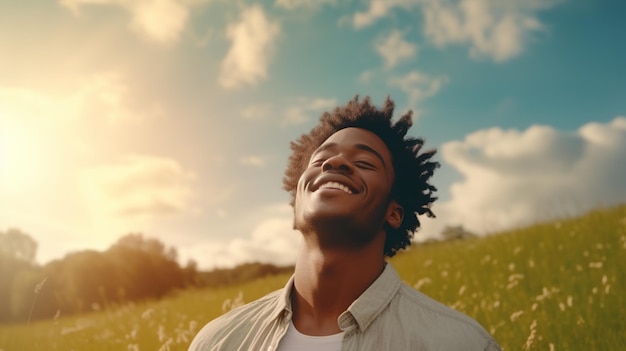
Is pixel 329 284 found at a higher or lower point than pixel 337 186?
lower

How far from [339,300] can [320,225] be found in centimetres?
49

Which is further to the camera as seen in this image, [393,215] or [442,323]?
[393,215]

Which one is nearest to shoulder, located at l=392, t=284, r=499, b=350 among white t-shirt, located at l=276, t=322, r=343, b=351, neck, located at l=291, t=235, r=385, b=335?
neck, located at l=291, t=235, r=385, b=335

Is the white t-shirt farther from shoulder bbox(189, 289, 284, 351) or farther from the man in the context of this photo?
shoulder bbox(189, 289, 284, 351)

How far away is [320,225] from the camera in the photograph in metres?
3.70

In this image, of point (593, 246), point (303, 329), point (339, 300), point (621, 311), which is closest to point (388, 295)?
point (339, 300)

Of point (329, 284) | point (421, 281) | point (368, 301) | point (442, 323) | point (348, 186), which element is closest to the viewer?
point (442, 323)

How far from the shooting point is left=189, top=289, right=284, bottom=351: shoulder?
389 centimetres

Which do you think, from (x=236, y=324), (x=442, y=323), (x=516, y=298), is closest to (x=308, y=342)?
(x=236, y=324)

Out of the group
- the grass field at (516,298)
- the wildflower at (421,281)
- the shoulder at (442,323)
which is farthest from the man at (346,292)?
the wildflower at (421,281)

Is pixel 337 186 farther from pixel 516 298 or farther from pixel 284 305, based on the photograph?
pixel 516 298

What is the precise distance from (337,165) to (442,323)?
1273 mm

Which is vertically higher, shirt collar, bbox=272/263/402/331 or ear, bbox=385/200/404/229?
ear, bbox=385/200/404/229

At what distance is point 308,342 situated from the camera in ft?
11.6
